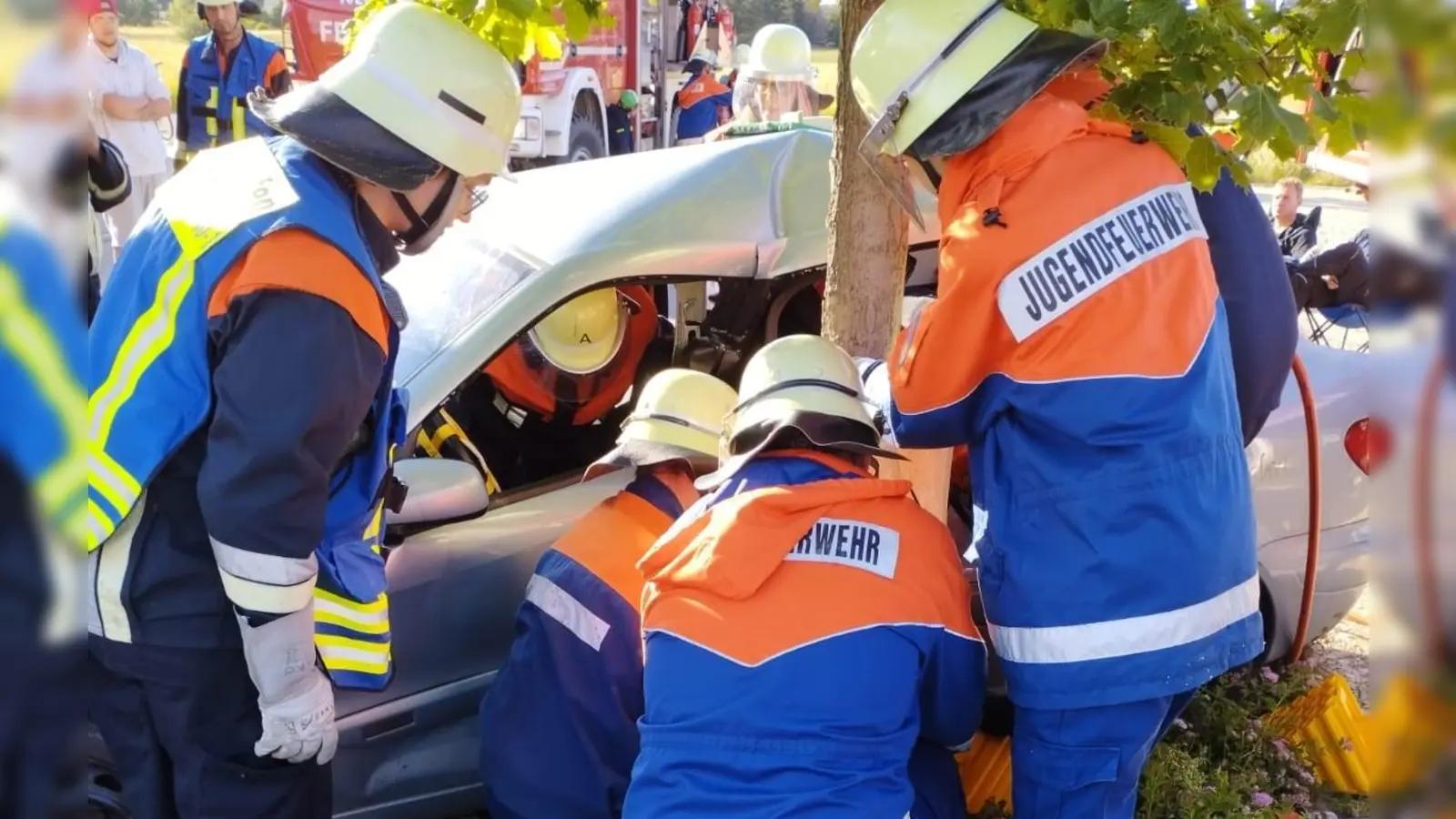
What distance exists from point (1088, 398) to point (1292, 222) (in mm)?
5412

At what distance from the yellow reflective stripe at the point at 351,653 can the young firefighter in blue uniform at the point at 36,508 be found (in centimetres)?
186

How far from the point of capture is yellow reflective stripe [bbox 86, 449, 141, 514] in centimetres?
193

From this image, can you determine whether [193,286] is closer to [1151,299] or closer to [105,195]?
[1151,299]

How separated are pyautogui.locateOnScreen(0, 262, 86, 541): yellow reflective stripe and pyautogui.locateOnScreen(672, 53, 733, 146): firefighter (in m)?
10.2

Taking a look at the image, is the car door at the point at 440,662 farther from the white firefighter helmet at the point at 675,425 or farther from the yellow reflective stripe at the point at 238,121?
the yellow reflective stripe at the point at 238,121

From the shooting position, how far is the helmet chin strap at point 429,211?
7.21 feet

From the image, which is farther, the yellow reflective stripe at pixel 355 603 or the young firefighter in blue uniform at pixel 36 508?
the yellow reflective stripe at pixel 355 603

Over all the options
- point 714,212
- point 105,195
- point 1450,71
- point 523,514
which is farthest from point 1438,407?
point 105,195

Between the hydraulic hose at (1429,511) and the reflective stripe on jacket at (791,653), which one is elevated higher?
the hydraulic hose at (1429,511)

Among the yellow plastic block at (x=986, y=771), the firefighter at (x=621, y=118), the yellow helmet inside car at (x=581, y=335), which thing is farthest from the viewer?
the firefighter at (x=621, y=118)

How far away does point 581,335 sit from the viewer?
141 inches

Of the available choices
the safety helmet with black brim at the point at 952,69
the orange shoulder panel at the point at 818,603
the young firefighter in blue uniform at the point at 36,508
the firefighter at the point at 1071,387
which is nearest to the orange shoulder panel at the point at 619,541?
the orange shoulder panel at the point at 818,603

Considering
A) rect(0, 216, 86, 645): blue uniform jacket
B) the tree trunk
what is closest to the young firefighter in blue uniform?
rect(0, 216, 86, 645): blue uniform jacket

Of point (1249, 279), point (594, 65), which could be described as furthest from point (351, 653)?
point (594, 65)
